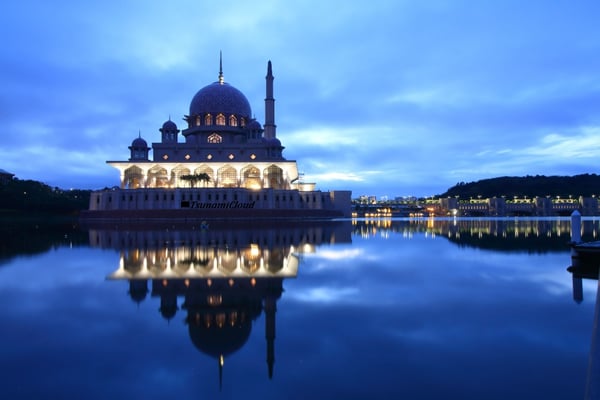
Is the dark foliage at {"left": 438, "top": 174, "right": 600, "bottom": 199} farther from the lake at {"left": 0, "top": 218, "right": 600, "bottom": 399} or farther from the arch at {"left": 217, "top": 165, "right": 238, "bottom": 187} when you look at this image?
the lake at {"left": 0, "top": 218, "right": 600, "bottom": 399}

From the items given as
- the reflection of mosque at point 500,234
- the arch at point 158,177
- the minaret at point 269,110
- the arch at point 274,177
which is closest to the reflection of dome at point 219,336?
the reflection of mosque at point 500,234

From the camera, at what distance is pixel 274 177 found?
74312mm

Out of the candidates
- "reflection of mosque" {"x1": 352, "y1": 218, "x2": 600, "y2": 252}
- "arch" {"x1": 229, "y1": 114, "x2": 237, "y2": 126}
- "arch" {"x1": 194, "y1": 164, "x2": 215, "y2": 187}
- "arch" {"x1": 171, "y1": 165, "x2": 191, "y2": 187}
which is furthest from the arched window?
"reflection of mosque" {"x1": 352, "y1": 218, "x2": 600, "y2": 252}

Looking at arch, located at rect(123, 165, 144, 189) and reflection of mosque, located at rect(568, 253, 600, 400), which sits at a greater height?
arch, located at rect(123, 165, 144, 189)

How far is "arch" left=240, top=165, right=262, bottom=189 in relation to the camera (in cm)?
7375

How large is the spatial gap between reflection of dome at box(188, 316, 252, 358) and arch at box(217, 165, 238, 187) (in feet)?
216

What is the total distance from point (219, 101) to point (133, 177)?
741 inches

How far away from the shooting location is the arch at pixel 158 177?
73812 millimetres

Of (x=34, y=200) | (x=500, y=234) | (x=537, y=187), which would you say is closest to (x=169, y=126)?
(x=34, y=200)

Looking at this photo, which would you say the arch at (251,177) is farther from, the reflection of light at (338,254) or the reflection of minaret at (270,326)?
the reflection of minaret at (270,326)

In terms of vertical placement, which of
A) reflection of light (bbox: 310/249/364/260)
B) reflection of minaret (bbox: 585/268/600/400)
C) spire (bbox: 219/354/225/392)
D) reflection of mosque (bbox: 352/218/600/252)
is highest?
reflection of minaret (bbox: 585/268/600/400)

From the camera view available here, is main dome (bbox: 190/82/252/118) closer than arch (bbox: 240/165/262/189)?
No

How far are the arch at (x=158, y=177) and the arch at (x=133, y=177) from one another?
1346 millimetres

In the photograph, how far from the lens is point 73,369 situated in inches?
244
